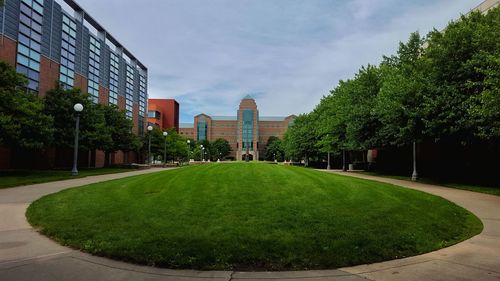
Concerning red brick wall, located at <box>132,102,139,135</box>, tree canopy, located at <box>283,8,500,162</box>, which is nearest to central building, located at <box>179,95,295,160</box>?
red brick wall, located at <box>132,102,139,135</box>

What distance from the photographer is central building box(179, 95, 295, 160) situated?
575ft

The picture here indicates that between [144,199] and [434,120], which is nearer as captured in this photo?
[144,199]

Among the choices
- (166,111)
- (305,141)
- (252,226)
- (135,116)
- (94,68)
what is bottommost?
(252,226)

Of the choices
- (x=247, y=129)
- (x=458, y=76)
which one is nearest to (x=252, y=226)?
(x=458, y=76)

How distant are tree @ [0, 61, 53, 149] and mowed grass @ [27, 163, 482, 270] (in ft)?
40.8

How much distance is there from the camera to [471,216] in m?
11.0

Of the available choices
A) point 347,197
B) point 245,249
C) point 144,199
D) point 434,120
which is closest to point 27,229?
point 144,199

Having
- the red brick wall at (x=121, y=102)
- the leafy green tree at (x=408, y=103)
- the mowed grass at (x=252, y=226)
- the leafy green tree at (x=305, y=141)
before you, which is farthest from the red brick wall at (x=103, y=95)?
the mowed grass at (x=252, y=226)

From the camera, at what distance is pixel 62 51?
4909 centimetres

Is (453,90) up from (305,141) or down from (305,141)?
up

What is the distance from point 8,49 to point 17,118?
17222mm

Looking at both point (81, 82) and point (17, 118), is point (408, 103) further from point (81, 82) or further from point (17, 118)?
point (81, 82)

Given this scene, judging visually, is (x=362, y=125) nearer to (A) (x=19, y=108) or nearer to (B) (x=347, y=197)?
(B) (x=347, y=197)

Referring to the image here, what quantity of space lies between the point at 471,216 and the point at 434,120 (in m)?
11.0
